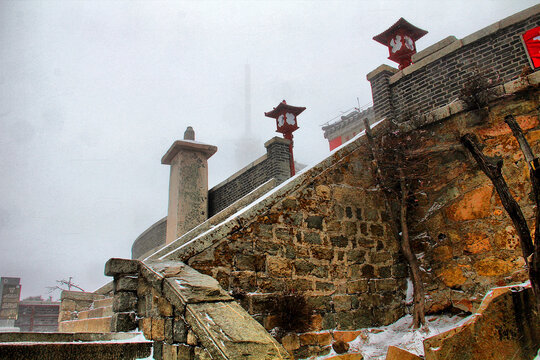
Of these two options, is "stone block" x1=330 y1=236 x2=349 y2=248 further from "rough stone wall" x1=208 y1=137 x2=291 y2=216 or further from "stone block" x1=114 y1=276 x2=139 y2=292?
"rough stone wall" x1=208 y1=137 x2=291 y2=216

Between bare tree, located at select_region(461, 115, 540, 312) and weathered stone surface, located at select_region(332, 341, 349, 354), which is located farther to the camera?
weathered stone surface, located at select_region(332, 341, 349, 354)

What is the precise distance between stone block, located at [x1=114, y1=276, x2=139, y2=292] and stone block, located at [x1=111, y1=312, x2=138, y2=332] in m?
0.24

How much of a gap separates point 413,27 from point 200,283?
308 inches

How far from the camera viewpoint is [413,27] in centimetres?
856

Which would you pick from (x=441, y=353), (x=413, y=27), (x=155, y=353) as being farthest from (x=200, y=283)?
(x=413, y=27)

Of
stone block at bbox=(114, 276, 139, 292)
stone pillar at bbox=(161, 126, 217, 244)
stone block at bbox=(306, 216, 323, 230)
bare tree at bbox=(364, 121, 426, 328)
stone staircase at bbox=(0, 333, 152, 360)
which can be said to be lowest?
stone staircase at bbox=(0, 333, 152, 360)

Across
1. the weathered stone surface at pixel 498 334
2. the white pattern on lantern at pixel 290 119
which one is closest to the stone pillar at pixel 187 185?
the white pattern on lantern at pixel 290 119

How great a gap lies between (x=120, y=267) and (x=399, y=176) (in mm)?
4144

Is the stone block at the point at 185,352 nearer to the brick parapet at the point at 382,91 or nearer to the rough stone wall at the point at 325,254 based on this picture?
the rough stone wall at the point at 325,254

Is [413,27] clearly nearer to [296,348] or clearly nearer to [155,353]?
[296,348]

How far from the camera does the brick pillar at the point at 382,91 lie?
708 centimetres

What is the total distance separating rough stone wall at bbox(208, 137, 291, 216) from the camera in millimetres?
10602

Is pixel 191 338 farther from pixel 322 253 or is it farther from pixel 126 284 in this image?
pixel 322 253

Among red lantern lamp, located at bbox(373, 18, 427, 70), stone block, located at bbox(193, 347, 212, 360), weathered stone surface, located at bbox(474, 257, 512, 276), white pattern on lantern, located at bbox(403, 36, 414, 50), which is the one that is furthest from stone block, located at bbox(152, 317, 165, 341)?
Answer: white pattern on lantern, located at bbox(403, 36, 414, 50)
